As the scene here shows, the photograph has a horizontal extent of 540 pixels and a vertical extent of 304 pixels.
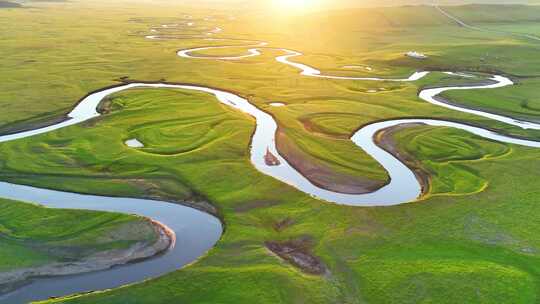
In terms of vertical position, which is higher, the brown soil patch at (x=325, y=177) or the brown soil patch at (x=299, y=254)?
the brown soil patch at (x=325, y=177)

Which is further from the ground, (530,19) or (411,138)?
(530,19)

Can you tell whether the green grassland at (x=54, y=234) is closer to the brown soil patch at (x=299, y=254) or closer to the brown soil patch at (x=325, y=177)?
the brown soil patch at (x=299, y=254)

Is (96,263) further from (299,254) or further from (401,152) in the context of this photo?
(401,152)

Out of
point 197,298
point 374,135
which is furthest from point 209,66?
point 197,298

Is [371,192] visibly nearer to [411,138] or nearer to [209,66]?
[411,138]

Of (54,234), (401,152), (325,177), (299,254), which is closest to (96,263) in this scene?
(54,234)

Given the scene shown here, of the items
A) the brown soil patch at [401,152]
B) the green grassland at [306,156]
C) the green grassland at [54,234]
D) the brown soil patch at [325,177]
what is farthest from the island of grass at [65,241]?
the brown soil patch at [401,152]
